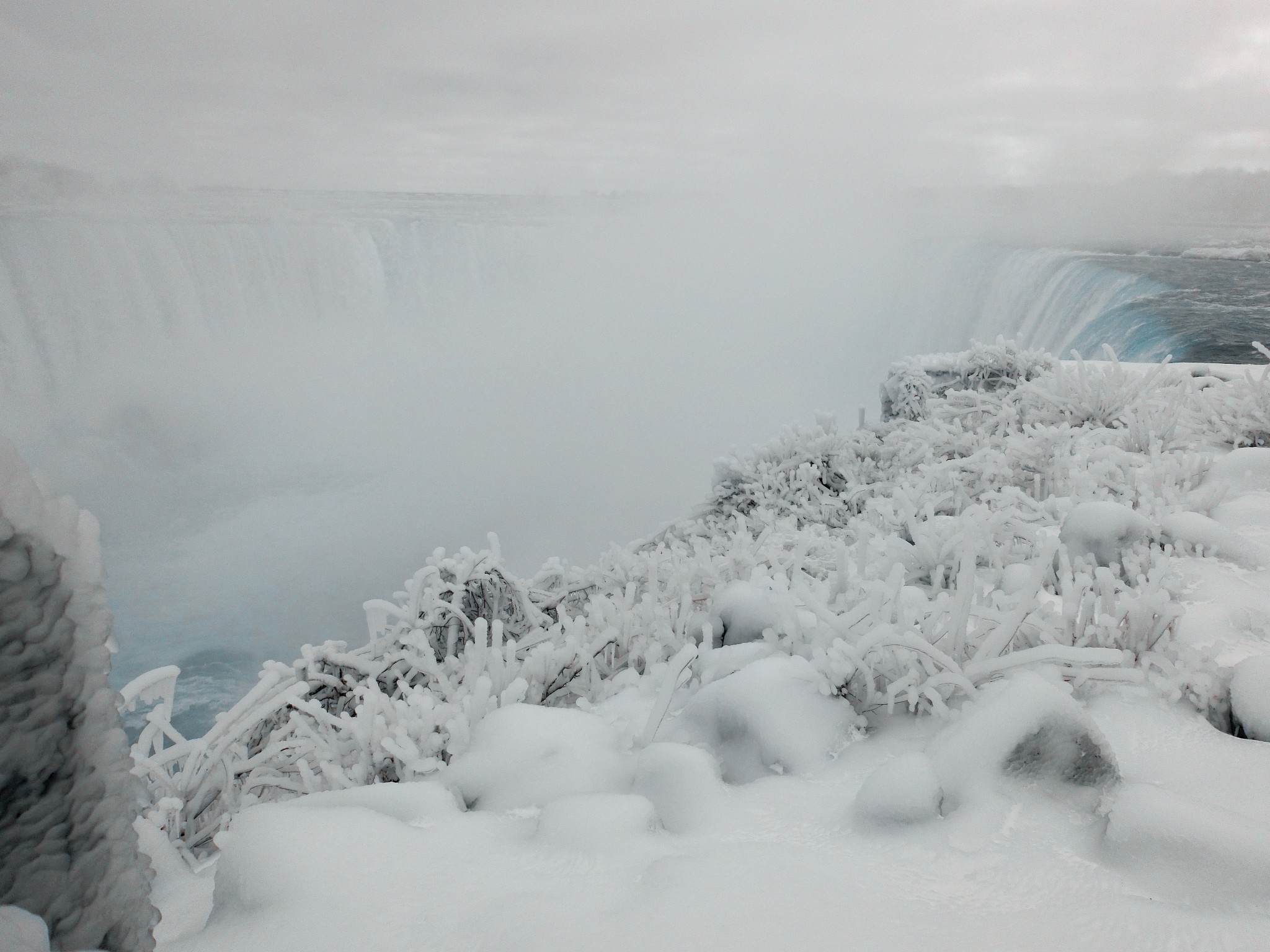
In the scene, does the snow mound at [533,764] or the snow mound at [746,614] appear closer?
the snow mound at [533,764]

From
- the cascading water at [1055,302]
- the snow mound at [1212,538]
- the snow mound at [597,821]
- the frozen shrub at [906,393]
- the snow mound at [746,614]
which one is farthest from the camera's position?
the cascading water at [1055,302]

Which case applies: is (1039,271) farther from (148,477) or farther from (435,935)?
(148,477)

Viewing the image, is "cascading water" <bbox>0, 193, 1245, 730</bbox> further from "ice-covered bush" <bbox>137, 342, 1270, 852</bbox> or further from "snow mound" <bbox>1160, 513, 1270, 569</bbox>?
"snow mound" <bbox>1160, 513, 1270, 569</bbox>

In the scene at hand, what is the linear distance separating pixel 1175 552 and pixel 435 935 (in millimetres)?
2158

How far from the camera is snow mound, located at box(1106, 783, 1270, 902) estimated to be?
0.86 metres

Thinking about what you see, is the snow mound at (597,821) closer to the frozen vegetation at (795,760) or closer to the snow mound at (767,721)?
the frozen vegetation at (795,760)

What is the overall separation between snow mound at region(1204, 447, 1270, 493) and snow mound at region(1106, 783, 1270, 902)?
2.04 m

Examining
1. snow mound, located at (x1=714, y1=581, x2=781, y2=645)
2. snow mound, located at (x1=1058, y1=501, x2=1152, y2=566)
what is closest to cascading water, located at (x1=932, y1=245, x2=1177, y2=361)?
snow mound, located at (x1=1058, y1=501, x2=1152, y2=566)

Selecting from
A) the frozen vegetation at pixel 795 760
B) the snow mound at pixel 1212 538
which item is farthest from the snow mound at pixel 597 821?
the snow mound at pixel 1212 538

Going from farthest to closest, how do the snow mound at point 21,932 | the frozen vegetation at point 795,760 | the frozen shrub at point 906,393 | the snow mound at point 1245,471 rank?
1. the frozen shrub at point 906,393
2. the snow mound at point 1245,471
3. the frozen vegetation at point 795,760
4. the snow mound at point 21,932

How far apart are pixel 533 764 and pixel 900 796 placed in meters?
0.60

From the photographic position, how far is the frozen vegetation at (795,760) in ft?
2.76

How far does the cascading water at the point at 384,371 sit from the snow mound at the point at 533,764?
8.63 m

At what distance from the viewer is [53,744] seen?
522 millimetres
